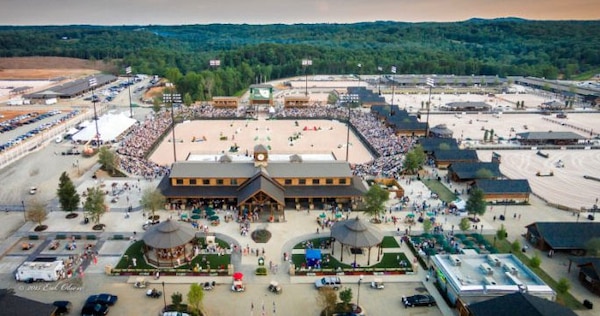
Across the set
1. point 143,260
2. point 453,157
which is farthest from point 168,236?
point 453,157

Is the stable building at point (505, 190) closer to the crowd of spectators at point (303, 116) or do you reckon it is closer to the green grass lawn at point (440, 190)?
the green grass lawn at point (440, 190)

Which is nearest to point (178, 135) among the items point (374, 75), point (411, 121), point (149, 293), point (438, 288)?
point (411, 121)

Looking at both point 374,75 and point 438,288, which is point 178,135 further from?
point 374,75

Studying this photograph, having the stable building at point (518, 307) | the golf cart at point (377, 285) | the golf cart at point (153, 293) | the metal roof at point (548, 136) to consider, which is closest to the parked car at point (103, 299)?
the golf cart at point (153, 293)

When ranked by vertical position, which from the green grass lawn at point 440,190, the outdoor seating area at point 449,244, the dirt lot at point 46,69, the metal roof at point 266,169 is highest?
the dirt lot at point 46,69

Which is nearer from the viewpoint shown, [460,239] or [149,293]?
[149,293]

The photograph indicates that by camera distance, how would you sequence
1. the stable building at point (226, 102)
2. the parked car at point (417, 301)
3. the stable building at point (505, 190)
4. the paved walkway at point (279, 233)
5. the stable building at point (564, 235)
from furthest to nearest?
the stable building at point (226, 102) < the stable building at point (505, 190) < the stable building at point (564, 235) < the paved walkway at point (279, 233) < the parked car at point (417, 301)

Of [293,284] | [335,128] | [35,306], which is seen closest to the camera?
[35,306]
